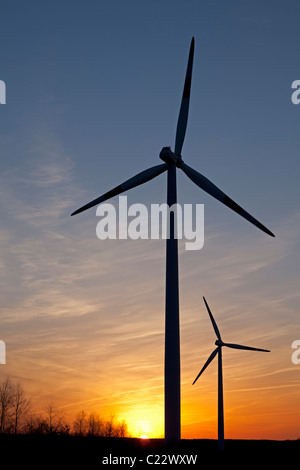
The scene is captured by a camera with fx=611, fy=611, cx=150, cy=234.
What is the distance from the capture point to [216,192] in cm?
5159

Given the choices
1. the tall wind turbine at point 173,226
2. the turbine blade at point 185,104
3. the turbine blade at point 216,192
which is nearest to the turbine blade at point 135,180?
the tall wind turbine at point 173,226

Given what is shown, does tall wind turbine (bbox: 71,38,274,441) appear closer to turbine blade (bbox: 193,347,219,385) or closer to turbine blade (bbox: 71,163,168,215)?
turbine blade (bbox: 71,163,168,215)

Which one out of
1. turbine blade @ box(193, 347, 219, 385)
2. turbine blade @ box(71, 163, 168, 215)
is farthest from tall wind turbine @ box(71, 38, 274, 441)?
turbine blade @ box(193, 347, 219, 385)

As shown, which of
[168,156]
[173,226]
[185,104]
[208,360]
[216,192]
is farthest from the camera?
[208,360]

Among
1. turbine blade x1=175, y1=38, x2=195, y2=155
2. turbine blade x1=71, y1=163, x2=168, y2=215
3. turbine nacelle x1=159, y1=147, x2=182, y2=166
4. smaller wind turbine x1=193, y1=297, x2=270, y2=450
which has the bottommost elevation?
smaller wind turbine x1=193, y1=297, x2=270, y2=450

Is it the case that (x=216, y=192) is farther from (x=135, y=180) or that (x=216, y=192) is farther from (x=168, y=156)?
(x=135, y=180)

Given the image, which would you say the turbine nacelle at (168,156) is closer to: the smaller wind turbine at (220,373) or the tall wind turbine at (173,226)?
the tall wind turbine at (173,226)

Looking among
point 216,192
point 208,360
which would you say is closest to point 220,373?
point 208,360

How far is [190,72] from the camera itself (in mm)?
56469

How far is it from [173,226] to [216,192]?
6693mm

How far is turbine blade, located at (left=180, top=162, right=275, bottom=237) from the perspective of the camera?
4957 cm
